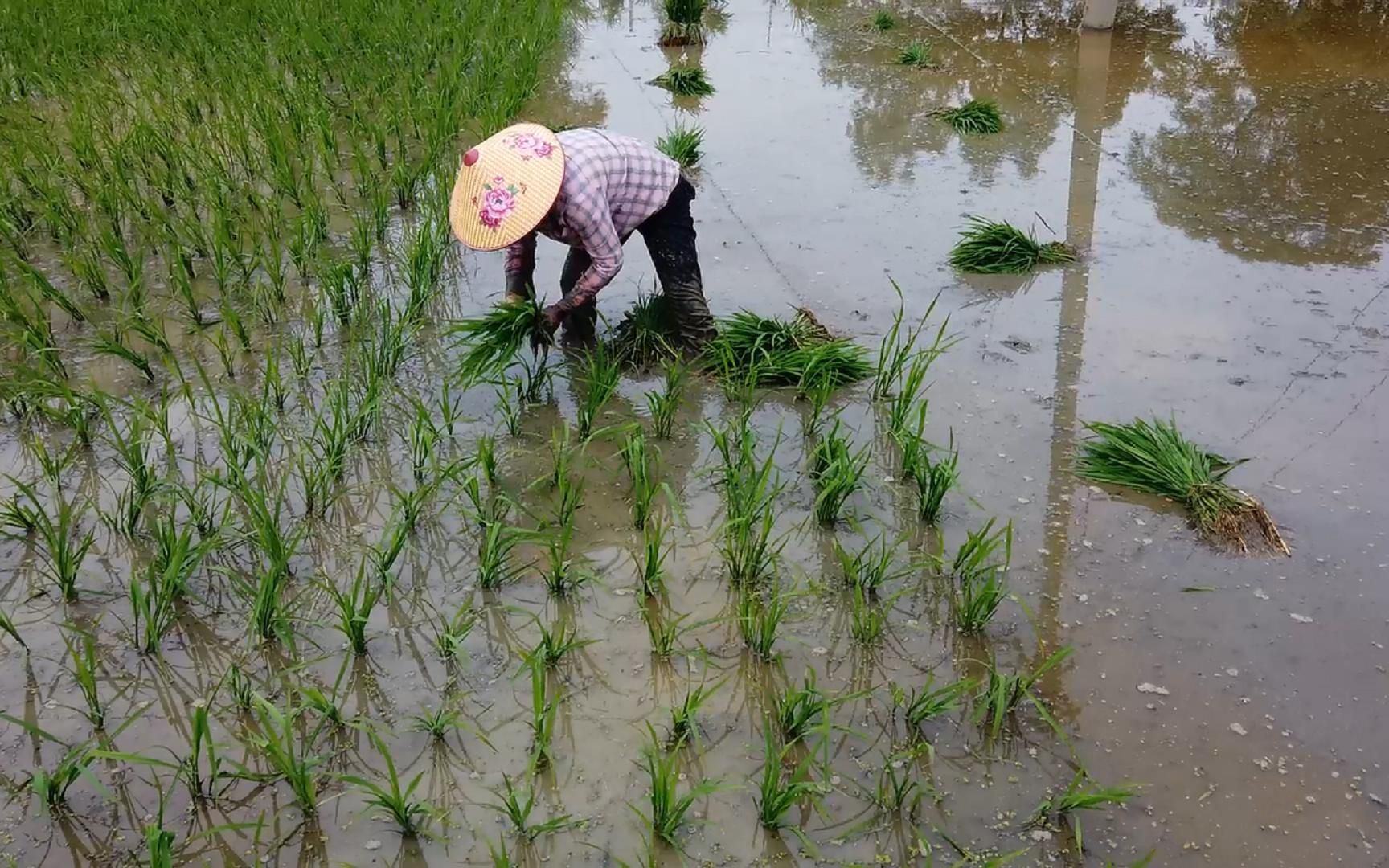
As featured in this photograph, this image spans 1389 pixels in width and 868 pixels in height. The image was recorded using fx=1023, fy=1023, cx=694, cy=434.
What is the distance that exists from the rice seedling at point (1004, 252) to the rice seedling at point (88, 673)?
10.9ft

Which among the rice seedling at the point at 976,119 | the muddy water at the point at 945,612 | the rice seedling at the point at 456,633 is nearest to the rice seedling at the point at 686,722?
the muddy water at the point at 945,612

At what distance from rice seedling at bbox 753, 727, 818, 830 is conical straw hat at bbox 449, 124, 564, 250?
Result: 1547 mm

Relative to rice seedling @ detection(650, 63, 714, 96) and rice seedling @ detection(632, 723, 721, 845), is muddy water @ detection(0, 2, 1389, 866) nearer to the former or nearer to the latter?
rice seedling @ detection(632, 723, 721, 845)

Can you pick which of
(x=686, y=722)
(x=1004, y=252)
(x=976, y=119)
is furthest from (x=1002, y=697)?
(x=976, y=119)

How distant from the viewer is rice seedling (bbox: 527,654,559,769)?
2.02 m

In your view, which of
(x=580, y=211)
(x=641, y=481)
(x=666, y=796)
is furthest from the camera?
(x=580, y=211)

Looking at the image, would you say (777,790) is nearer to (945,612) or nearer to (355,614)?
(945,612)

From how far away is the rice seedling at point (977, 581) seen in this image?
2.34 m

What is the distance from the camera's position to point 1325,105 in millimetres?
5824

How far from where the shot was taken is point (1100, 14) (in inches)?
292

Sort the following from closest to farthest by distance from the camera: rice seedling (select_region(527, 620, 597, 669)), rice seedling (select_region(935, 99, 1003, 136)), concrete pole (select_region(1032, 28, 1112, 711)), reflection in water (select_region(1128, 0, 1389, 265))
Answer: rice seedling (select_region(527, 620, 597, 669)), concrete pole (select_region(1032, 28, 1112, 711)), reflection in water (select_region(1128, 0, 1389, 265)), rice seedling (select_region(935, 99, 1003, 136))

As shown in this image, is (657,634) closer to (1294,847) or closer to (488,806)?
(488,806)

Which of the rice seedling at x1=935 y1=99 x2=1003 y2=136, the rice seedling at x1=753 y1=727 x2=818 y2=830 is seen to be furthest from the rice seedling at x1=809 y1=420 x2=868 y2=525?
the rice seedling at x1=935 y1=99 x2=1003 y2=136

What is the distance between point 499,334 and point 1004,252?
2.12 m
